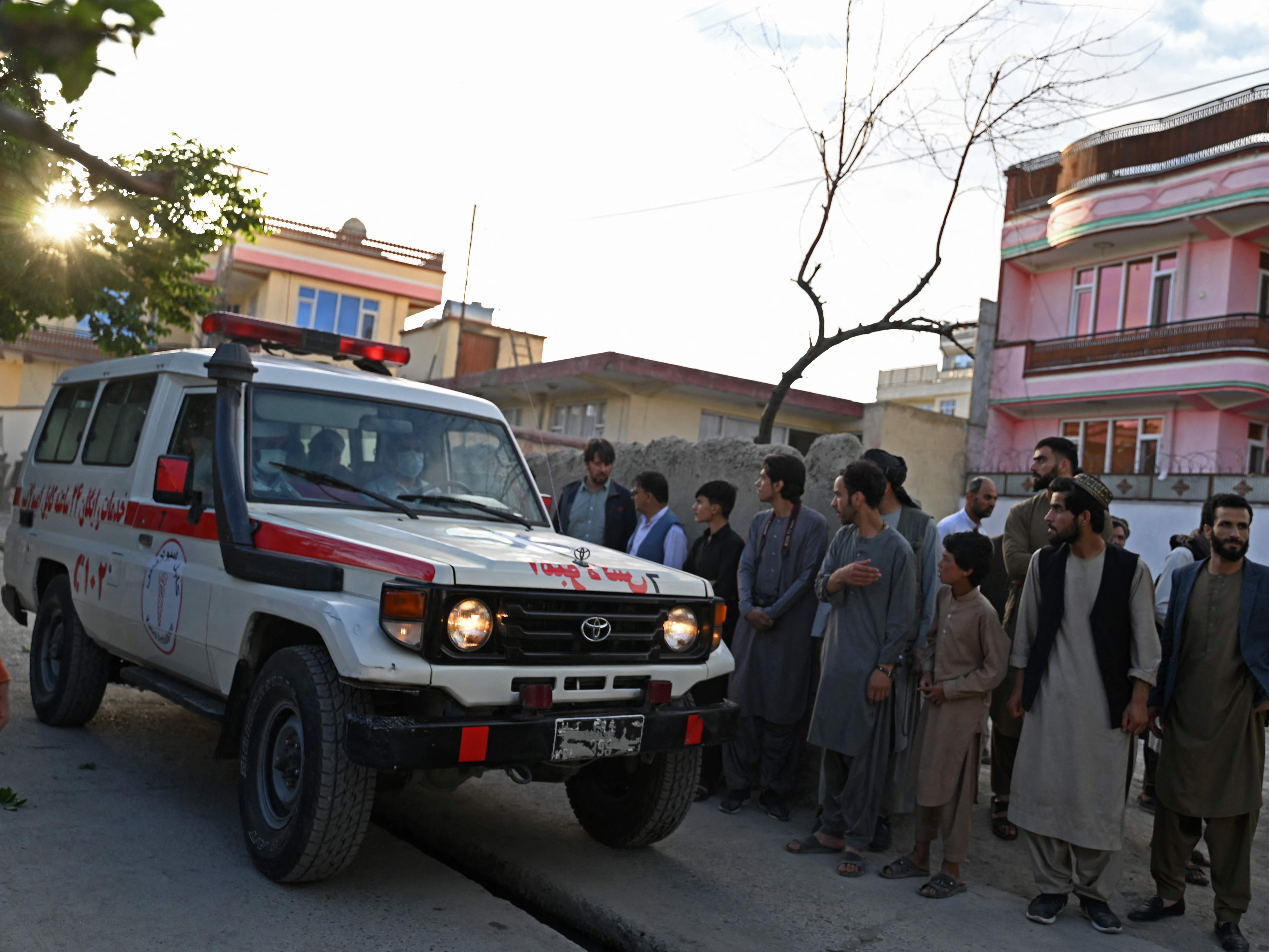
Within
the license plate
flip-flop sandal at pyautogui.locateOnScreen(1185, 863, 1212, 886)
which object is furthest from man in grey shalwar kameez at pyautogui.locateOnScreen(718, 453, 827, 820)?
flip-flop sandal at pyautogui.locateOnScreen(1185, 863, 1212, 886)

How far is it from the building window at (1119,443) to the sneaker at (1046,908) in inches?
755

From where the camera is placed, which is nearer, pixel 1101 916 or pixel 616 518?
pixel 1101 916

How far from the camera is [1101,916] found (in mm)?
4629

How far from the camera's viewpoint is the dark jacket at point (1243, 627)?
4.66 metres

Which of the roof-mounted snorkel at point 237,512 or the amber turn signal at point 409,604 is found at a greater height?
the roof-mounted snorkel at point 237,512

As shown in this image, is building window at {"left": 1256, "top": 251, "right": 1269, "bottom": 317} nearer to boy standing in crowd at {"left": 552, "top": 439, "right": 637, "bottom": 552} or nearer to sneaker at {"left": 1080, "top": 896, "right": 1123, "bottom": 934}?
boy standing in crowd at {"left": 552, "top": 439, "right": 637, "bottom": 552}

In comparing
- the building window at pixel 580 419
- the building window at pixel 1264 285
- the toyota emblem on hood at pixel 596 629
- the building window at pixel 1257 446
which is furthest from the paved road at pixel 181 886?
the building window at pixel 1264 285

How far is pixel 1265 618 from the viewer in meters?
4.68

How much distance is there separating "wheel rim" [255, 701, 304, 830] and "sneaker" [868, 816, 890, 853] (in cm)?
276

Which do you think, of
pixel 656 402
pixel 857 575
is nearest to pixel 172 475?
pixel 857 575

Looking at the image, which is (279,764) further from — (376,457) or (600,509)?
(600,509)

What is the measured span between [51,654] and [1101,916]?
574 cm

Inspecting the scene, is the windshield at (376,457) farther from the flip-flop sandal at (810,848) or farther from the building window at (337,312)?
the building window at (337,312)

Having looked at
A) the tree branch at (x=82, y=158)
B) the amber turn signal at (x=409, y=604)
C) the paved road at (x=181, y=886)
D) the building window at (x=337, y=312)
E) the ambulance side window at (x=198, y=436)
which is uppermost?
the building window at (x=337, y=312)
